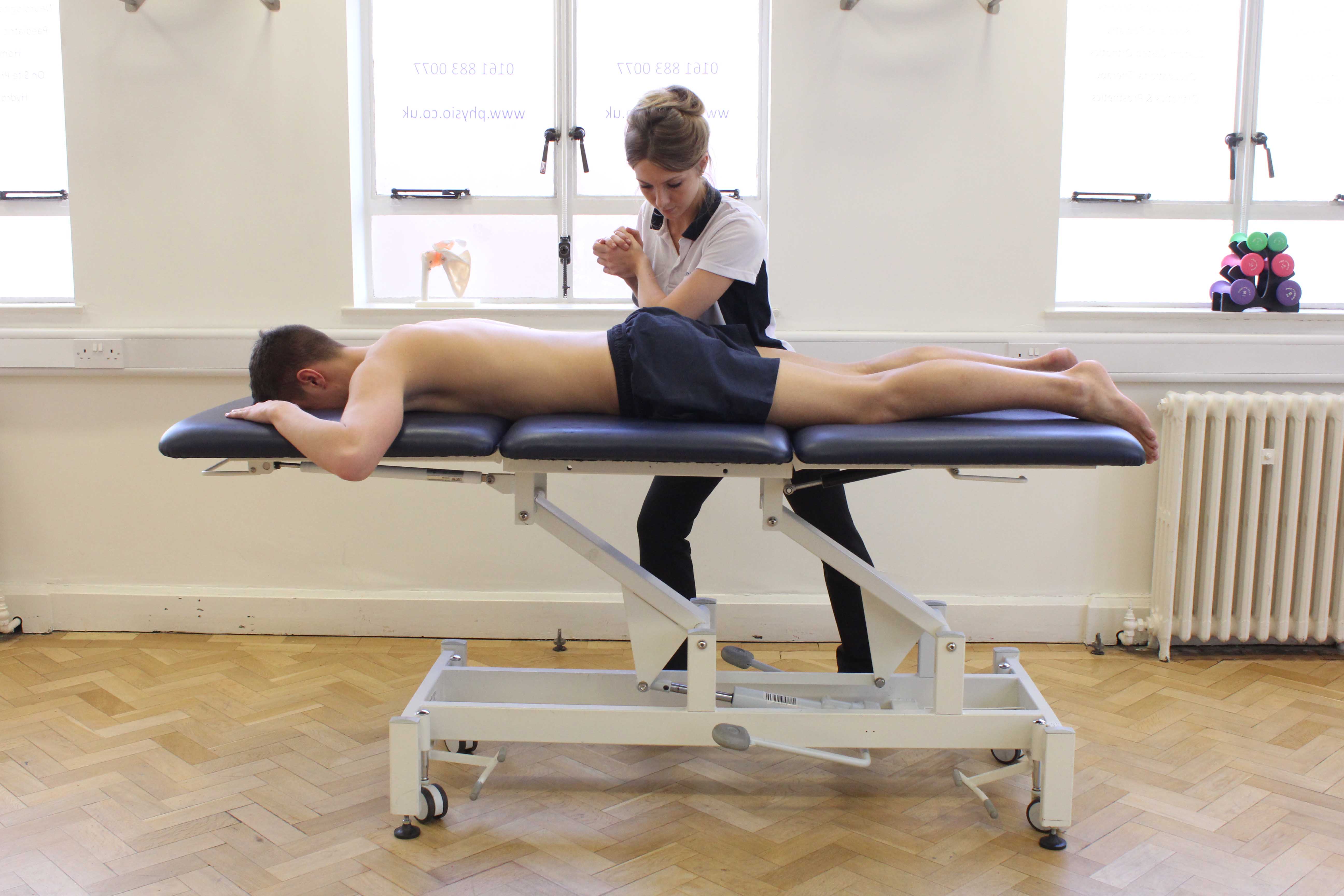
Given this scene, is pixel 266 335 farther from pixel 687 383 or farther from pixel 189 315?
pixel 189 315

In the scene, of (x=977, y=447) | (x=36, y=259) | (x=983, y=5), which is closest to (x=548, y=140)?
(x=983, y=5)

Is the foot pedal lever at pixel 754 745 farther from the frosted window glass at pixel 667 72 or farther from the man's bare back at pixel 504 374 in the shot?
the frosted window glass at pixel 667 72

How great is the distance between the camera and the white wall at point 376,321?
247 centimetres

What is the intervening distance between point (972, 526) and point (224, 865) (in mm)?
1927

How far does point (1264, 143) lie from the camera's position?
8.69 ft

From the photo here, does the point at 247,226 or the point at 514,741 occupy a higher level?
the point at 247,226

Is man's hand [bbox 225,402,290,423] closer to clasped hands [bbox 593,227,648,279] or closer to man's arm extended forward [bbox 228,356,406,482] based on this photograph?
man's arm extended forward [bbox 228,356,406,482]

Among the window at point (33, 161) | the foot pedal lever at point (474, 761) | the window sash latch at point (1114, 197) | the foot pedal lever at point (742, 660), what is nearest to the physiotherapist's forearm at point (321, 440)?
the foot pedal lever at point (474, 761)

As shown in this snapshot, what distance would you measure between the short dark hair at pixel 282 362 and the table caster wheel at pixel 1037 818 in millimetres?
1451

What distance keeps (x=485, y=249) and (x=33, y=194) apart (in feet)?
4.29

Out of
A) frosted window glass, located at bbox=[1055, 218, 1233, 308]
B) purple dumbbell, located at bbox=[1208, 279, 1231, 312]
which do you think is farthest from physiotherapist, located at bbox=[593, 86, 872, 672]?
purple dumbbell, located at bbox=[1208, 279, 1231, 312]

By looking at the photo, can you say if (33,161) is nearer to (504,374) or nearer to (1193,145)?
(504,374)

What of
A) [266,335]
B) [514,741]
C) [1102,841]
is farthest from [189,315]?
[1102,841]

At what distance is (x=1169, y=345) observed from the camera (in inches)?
98.4
